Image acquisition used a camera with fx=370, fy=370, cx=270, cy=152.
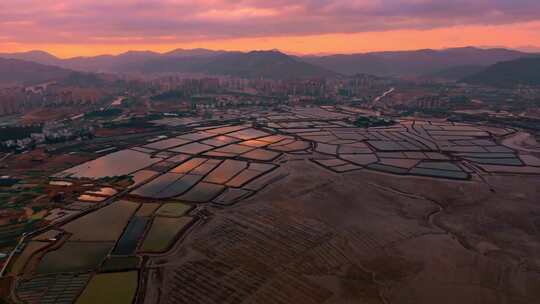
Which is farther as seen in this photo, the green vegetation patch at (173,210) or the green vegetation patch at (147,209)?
the green vegetation patch at (147,209)

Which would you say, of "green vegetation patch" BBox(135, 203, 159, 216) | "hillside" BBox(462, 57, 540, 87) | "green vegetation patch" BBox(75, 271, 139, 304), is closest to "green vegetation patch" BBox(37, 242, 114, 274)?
"green vegetation patch" BBox(75, 271, 139, 304)

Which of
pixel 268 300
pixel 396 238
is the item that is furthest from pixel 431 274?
pixel 268 300

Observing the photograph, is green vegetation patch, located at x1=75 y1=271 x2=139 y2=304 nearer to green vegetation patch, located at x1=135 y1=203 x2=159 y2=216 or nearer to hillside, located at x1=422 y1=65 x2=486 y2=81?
green vegetation patch, located at x1=135 y1=203 x2=159 y2=216

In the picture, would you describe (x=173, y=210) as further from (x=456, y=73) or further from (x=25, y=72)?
(x=456, y=73)

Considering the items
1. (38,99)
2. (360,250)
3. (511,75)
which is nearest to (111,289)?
(360,250)

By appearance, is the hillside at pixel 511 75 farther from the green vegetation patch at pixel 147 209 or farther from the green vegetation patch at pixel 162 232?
the green vegetation patch at pixel 162 232

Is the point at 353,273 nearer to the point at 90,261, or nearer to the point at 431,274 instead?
the point at 431,274

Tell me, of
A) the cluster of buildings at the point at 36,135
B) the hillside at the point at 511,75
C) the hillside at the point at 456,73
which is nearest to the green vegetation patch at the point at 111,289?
the cluster of buildings at the point at 36,135
